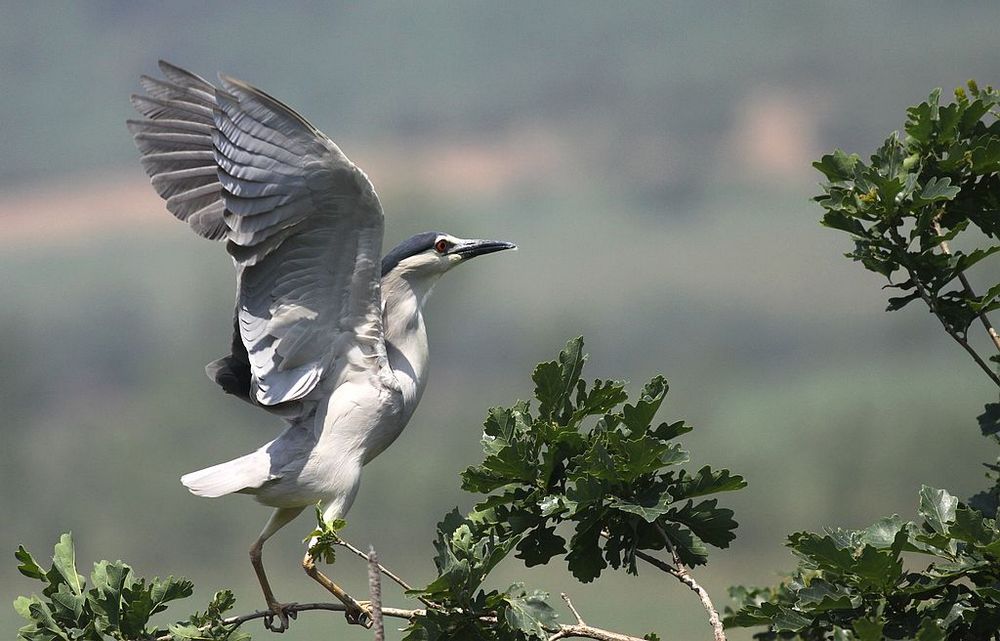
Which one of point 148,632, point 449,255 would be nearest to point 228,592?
point 148,632

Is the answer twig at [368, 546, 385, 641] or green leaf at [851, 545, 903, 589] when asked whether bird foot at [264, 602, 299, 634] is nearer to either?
twig at [368, 546, 385, 641]

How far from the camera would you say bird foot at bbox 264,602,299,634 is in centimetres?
312

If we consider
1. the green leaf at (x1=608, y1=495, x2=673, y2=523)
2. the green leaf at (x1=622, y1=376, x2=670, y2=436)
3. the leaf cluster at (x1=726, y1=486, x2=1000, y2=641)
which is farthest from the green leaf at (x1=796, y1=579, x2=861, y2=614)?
the green leaf at (x1=622, y1=376, x2=670, y2=436)

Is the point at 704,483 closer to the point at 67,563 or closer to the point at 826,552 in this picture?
the point at 826,552

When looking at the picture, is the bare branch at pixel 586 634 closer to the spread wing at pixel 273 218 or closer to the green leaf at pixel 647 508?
the green leaf at pixel 647 508

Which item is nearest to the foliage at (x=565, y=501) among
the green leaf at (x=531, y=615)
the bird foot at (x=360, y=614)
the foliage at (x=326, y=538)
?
the green leaf at (x=531, y=615)

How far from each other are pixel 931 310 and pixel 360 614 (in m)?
1.70

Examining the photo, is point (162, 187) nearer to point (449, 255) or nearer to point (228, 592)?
point (449, 255)

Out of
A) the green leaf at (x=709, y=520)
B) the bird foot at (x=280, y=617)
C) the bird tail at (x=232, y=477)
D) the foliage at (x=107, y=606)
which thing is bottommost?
the bird foot at (x=280, y=617)

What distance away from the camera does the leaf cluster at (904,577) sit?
2.03 m

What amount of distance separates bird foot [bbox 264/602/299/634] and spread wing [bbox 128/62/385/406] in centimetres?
60

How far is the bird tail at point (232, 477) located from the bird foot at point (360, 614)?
1.50 ft

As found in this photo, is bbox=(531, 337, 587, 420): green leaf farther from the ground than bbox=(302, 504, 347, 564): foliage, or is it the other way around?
bbox=(531, 337, 587, 420): green leaf

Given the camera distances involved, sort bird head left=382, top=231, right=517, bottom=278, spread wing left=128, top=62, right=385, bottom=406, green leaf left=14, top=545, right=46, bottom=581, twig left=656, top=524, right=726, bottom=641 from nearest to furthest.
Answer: twig left=656, top=524, right=726, bottom=641 → green leaf left=14, top=545, right=46, bottom=581 → spread wing left=128, top=62, right=385, bottom=406 → bird head left=382, top=231, right=517, bottom=278
